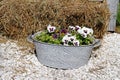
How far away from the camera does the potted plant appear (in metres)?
3.02

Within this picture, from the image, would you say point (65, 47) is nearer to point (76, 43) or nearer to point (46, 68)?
point (76, 43)

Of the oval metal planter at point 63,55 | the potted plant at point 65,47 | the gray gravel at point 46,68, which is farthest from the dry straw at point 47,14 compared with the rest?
the oval metal planter at point 63,55

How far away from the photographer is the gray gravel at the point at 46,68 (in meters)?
2.94

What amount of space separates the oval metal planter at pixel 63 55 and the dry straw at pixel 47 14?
762mm

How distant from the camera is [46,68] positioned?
124 inches

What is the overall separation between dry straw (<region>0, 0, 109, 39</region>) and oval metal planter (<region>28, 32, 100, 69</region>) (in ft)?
2.50

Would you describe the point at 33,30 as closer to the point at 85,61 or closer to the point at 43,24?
the point at 43,24

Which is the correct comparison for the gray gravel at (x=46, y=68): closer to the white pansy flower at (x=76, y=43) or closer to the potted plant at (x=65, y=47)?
the potted plant at (x=65, y=47)

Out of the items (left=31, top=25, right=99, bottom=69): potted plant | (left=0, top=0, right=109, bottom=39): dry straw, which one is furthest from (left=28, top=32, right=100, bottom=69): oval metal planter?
(left=0, top=0, right=109, bottom=39): dry straw

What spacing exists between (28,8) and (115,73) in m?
1.51

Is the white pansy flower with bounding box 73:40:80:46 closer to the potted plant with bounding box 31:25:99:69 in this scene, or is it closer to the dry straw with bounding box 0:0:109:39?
the potted plant with bounding box 31:25:99:69

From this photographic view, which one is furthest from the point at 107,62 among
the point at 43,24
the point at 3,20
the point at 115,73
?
the point at 3,20

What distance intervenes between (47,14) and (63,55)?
0.98 m

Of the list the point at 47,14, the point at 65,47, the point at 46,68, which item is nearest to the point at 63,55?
the point at 65,47
